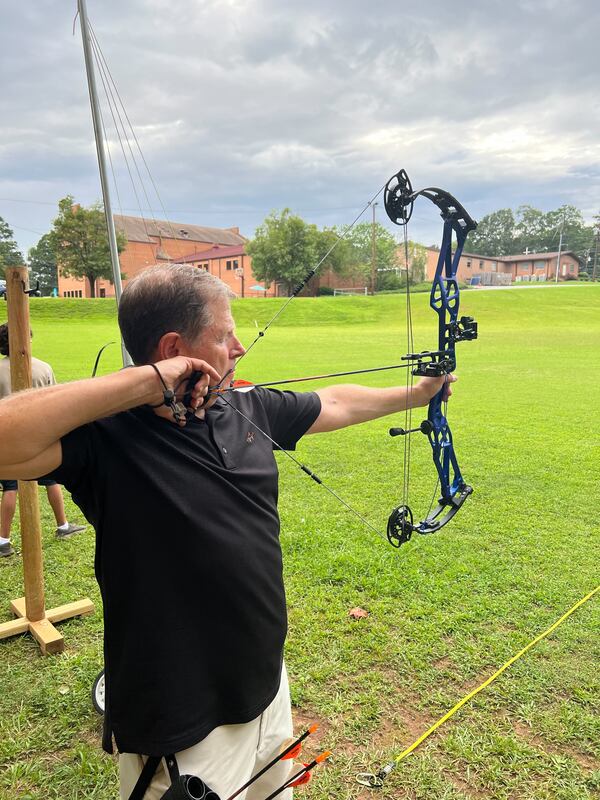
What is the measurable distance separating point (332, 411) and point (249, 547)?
834 millimetres

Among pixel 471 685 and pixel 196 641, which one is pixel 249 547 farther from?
pixel 471 685

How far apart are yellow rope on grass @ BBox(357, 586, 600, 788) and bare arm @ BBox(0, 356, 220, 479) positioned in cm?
196

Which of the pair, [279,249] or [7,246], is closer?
[279,249]

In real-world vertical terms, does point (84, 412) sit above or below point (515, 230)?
below

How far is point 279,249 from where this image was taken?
35.4 meters

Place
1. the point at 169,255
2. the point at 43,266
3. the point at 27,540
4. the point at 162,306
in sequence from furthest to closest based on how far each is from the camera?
the point at 43,266 → the point at 169,255 → the point at 27,540 → the point at 162,306

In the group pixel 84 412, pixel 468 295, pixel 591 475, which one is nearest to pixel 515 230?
pixel 468 295

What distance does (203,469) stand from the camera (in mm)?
1365

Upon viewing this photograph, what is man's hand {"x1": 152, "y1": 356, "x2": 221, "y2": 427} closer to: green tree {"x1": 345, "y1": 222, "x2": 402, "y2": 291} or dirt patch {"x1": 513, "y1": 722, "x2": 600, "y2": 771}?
dirt patch {"x1": 513, "y1": 722, "x2": 600, "y2": 771}

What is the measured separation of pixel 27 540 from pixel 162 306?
250 cm

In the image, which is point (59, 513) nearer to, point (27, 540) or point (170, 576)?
point (27, 540)

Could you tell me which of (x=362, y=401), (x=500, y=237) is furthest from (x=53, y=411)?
(x=500, y=237)

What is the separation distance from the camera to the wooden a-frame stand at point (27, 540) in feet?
9.83

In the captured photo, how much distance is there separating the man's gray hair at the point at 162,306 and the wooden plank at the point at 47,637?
2382 millimetres
